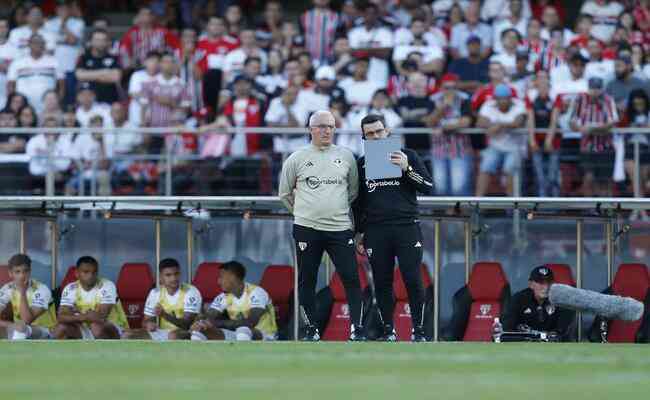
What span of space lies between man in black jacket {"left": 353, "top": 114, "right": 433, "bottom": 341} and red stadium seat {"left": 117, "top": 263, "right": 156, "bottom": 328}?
4.36 meters

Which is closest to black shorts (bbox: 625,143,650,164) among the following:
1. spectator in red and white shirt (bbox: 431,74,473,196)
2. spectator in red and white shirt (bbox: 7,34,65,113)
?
spectator in red and white shirt (bbox: 431,74,473,196)

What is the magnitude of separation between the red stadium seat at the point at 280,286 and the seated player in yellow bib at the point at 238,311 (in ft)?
1.69

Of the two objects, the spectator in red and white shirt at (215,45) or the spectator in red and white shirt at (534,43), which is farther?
the spectator in red and white shirt at (215,45)

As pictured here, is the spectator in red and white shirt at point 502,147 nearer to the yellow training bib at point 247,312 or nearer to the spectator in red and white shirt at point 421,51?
the spectator in red and white shirt at point 421,51

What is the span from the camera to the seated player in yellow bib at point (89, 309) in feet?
49.0

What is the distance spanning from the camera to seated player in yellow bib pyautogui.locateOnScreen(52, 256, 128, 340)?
14.9m

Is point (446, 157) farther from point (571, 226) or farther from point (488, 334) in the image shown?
point (488, 334)

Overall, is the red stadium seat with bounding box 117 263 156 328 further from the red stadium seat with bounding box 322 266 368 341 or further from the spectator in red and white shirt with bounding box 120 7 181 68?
the spectator in red and white shirt with bounding box 120 7 181 68

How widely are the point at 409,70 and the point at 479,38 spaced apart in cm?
153

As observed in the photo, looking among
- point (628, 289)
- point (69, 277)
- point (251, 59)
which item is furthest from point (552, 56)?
point (69, 277)

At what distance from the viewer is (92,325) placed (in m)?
15.0

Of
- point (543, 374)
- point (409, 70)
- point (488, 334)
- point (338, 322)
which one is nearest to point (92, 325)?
point (338, 322)

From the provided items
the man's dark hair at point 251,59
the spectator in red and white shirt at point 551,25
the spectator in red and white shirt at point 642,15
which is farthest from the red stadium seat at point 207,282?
the spectator in red and white shirt at point 642,15

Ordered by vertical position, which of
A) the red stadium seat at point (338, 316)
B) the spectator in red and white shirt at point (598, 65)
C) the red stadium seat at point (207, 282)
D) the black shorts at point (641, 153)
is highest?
the spectator in red and white shirt at point (598, 65)
